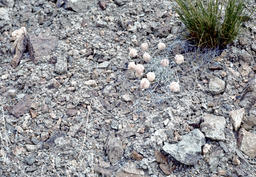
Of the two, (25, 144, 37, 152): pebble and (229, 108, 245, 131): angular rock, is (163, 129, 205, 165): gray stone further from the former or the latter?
(25, 144, 37, 152): pebble

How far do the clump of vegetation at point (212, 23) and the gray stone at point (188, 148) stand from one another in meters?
0.72

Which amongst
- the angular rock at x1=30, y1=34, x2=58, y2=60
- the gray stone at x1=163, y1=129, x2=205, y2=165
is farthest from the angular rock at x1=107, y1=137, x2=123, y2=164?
the angular rock at x1=30, y1=34, x2=58, y2=60

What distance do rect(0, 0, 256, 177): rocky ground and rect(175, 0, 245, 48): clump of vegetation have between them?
11 cm

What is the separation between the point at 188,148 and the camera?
221 centimetres

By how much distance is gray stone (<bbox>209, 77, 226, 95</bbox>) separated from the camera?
251 cm

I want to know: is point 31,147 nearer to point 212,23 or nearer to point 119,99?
point 119,99

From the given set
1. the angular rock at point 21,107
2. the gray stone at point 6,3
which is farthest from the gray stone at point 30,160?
the gray stone at point 6,3

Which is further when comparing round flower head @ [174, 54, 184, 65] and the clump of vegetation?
round flower head @ [174, 54, 184, 65]

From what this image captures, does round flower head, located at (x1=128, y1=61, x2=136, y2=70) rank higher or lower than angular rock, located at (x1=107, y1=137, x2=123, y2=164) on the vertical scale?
higher

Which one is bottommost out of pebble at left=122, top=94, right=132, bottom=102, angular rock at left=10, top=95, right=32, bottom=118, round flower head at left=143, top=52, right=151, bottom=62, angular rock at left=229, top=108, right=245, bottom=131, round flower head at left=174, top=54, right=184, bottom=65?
angular rock at left=10, top=95, right=32, bottom=118

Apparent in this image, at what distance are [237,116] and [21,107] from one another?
157cm

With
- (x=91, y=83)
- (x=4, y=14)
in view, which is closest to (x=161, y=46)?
(x=91, y=83)

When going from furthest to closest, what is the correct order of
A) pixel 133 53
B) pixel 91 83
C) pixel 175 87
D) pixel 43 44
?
pixel 43 44 < pixel 133 53 < pixel 91 83 < pixel 175 87

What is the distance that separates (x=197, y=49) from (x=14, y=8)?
1759mm
